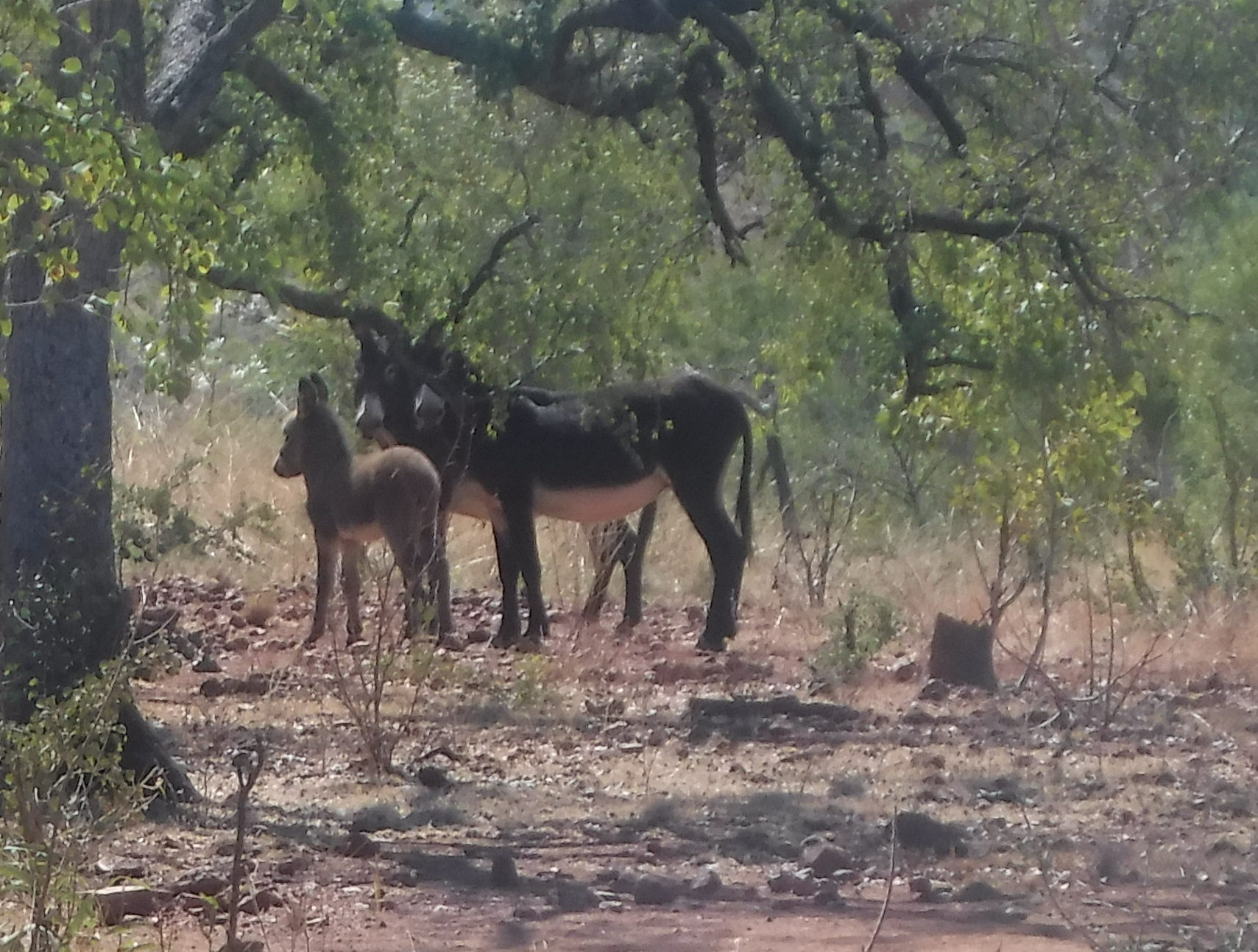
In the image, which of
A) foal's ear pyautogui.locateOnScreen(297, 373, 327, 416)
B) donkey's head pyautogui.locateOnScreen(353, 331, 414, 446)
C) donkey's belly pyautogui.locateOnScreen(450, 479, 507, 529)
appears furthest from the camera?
donkey's belly pyautogui.locateOnScreen(450, 479, 507, 529)

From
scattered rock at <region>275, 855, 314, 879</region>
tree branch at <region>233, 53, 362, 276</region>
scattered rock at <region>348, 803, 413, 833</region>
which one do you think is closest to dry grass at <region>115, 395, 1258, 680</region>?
tree branch at <region>233, 53, 362, 276</region>

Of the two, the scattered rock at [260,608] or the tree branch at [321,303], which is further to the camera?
the scattered rock at [260,608]

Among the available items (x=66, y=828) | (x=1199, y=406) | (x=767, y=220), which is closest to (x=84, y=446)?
(x=66, y=828)

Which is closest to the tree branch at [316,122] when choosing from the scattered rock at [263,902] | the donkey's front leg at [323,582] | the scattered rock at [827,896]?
the scattered rock at [263,902]

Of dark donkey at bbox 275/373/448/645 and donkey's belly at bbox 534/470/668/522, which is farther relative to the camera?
donkey's belly at bbox 534/470/668/522

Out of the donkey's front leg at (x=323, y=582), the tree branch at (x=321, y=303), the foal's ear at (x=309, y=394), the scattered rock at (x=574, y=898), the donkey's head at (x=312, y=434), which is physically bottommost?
the scattered rock at (x=574, y=898)

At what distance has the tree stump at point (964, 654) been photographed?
1131cm

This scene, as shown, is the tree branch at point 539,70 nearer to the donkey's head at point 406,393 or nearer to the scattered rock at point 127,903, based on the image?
the donkey's head at point 406,393

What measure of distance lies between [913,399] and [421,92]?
4.66m

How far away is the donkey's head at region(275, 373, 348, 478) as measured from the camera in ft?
41.7

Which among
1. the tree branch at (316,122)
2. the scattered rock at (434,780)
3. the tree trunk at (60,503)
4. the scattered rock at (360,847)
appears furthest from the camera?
the tree branch at (316,122)

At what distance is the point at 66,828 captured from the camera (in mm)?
5074

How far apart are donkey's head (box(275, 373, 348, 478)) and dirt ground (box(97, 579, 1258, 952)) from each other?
134cm

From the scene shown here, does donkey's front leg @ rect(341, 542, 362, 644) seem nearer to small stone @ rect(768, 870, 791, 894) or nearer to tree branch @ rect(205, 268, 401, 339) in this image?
tree branch @ rect(205, 268, 401, 339)
